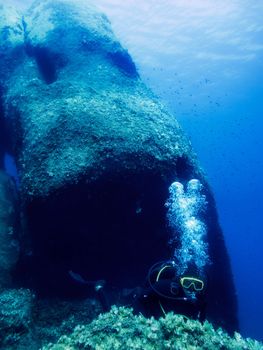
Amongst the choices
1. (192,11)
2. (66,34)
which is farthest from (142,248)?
(192,11)

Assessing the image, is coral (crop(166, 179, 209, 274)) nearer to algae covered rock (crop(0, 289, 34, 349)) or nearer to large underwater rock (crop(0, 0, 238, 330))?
large underwater rock (crop(0, 0, 238, 330))

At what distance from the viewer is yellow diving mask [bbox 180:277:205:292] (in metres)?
4.54

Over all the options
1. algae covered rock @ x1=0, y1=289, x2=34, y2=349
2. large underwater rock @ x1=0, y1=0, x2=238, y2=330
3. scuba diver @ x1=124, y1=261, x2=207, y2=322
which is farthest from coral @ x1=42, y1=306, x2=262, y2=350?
large underwater rock @ x1=0, y1=0, x2=238, y2=330

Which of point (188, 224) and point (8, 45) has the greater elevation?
point (8, 45)

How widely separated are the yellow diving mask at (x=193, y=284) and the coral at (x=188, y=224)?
2461 millimetres

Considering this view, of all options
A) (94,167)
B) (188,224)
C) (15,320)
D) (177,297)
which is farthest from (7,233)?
(177,297)

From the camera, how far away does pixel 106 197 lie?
21.5ft

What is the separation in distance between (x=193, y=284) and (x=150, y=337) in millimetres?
1336

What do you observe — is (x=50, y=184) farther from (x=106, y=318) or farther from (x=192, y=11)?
(x=192, y=11)

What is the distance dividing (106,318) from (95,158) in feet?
10.6

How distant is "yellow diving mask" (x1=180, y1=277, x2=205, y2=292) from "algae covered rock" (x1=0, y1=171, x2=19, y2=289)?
4006 millimetres

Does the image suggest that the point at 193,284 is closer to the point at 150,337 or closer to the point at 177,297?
the point at 177,297

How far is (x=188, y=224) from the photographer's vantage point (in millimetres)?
7895

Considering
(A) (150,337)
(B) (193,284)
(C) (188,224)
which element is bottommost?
(A) (150,337)
